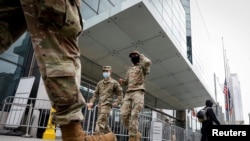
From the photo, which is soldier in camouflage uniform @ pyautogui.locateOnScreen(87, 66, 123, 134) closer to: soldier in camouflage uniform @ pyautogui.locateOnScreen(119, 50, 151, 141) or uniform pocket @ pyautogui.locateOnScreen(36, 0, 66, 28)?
soldier in camouflage uniform @ pyautogui.locateOnScreen(119, 50, 151, 141)

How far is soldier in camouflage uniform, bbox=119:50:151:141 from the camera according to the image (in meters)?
3.99

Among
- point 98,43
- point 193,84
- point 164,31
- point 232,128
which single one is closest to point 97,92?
point 98,43

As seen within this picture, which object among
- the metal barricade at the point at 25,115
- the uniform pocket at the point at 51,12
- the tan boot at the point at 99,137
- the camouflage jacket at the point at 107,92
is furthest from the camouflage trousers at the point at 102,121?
the uniform pocket at the point at 51,12

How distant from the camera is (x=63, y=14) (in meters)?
1.10

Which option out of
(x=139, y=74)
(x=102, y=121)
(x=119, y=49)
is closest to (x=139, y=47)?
(x=119, y=49)

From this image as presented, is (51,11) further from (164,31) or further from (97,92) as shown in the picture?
(164,31)

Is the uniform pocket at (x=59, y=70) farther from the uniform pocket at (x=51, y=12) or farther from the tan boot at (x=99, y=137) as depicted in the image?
the tan boot at (x=99, y=137)

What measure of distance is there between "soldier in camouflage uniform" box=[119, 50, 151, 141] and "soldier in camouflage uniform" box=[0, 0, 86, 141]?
3.00 m

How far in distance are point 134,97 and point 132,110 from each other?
256 mm

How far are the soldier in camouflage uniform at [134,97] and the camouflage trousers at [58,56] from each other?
9.92 ft

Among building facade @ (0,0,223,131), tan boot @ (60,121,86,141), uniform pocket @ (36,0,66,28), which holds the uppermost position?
building facade @ (0,0,223,131)

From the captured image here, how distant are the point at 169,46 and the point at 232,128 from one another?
3.44 metres

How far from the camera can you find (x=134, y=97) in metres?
4.20

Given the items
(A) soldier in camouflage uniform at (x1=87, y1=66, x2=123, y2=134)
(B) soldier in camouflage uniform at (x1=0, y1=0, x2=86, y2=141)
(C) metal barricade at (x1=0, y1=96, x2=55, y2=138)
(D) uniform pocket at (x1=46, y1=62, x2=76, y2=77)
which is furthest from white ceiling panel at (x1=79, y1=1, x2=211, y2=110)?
(D) uniform pocket at (x1=46, y1=62, x2=76, y2=77)
